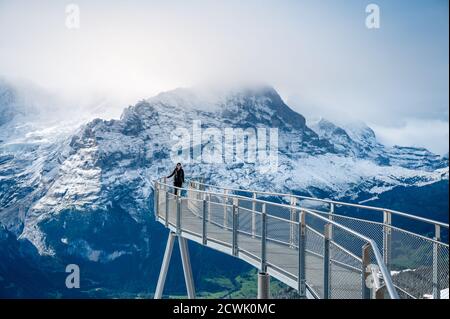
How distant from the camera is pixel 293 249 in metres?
11.3

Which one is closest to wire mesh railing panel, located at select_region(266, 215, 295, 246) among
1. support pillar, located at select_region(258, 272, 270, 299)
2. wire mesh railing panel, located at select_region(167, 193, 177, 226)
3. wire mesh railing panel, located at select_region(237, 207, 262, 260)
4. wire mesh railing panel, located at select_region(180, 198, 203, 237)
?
wire mesh railing panel, located at select_region(237, 207, 262, 260)

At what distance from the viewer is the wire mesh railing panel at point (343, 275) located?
6.99 metres

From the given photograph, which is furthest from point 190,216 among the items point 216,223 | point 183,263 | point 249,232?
point 183,263

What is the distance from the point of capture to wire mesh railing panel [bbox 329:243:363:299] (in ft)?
22.9

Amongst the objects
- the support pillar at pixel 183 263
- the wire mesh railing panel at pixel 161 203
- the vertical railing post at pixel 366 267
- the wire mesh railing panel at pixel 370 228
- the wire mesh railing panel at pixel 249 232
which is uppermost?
the vertical railing post at pixel 366 267

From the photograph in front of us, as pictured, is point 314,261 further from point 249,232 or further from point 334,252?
point 249,232

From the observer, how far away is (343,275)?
283 inches

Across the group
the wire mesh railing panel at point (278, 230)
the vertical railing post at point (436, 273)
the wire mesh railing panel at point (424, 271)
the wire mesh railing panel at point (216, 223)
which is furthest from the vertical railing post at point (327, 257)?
the wire mesh railing panel at point (216, 223)

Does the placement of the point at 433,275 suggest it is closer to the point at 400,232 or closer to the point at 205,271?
the point at 400,232

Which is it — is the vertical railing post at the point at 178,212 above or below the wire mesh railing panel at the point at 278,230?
below

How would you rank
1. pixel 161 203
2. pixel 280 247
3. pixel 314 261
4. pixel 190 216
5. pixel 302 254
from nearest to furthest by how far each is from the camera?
pixel 302 254 < pixel 314 261 < pixel 280 247 < pixel 190 216 < pixel 161 203

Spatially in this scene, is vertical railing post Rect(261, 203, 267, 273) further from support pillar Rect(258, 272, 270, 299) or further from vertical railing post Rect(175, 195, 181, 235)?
vertical railing post Rect(175, 195, 181, 235)

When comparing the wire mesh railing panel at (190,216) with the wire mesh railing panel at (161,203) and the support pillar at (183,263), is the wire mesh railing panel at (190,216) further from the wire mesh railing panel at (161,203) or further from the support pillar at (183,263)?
the support pillar at (183,263)
